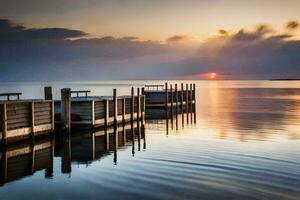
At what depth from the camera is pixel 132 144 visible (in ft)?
82.0

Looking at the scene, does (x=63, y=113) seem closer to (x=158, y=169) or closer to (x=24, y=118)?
(x=24, y=118)

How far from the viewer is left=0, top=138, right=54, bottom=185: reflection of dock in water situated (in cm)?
1664

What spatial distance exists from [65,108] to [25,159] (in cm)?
637

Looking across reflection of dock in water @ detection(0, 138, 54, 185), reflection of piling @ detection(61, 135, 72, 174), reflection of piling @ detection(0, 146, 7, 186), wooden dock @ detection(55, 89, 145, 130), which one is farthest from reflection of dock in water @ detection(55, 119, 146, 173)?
reflection of piling @ detection(0, 146, 7, 186)

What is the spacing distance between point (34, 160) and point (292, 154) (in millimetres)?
12571

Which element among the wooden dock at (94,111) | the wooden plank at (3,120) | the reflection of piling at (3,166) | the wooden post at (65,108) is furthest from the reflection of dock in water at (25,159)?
the wooden dock at (94,111)

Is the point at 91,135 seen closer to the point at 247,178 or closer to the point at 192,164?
the point at 192,164

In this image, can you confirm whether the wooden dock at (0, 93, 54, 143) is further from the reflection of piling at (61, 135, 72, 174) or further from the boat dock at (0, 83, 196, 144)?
the reflection of piling at (61, 135, 72, 174)

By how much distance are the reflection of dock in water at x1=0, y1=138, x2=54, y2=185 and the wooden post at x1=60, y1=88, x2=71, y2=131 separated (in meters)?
1.75

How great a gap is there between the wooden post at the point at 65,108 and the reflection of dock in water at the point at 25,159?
5.75 feet

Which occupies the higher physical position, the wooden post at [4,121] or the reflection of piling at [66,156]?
the wooden post at [4,121]

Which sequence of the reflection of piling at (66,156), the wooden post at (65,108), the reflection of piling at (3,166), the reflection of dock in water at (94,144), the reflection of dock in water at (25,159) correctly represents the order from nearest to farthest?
the reflection of piling at (3,166)
the reflection of dock in water at (25,159)
the reflection of piling at (66,156)
the reflection of dock in water at (94,144)
the wooden post at (65,108)

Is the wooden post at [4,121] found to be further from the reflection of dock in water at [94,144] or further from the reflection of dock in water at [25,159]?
the reflection of dock in water at [94,144]

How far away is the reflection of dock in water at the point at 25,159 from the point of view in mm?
16641
